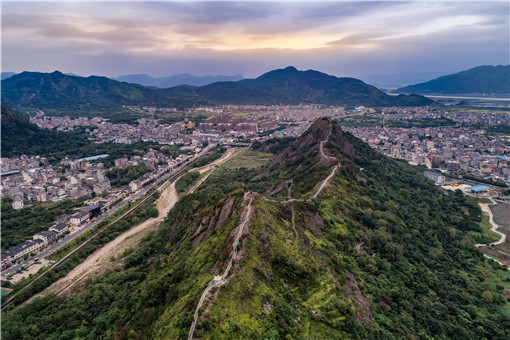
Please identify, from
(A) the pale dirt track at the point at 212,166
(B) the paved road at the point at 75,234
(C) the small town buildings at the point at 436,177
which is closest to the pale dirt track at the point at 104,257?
(B) the paved road at the point at 75,234

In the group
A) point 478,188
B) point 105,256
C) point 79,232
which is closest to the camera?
point 105,256

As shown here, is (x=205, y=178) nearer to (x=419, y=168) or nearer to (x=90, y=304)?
(x=90, y=304)

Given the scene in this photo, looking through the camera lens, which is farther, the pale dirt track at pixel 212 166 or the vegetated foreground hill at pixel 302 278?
the pale dirt track at pixel 212 166

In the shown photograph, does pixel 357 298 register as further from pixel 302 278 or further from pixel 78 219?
pixel 78 219

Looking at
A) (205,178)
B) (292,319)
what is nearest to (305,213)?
(292,319)

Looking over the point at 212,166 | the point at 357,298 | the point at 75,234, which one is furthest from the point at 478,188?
the point at 75,234

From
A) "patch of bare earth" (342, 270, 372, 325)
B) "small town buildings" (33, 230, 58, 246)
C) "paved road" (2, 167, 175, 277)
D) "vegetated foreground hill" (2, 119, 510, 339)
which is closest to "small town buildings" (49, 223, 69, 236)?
"small town buildings" (33, 230, 58, 246)

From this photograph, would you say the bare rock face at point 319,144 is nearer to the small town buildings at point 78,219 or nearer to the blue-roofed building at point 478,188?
the blue-roofed building at point 478,188
